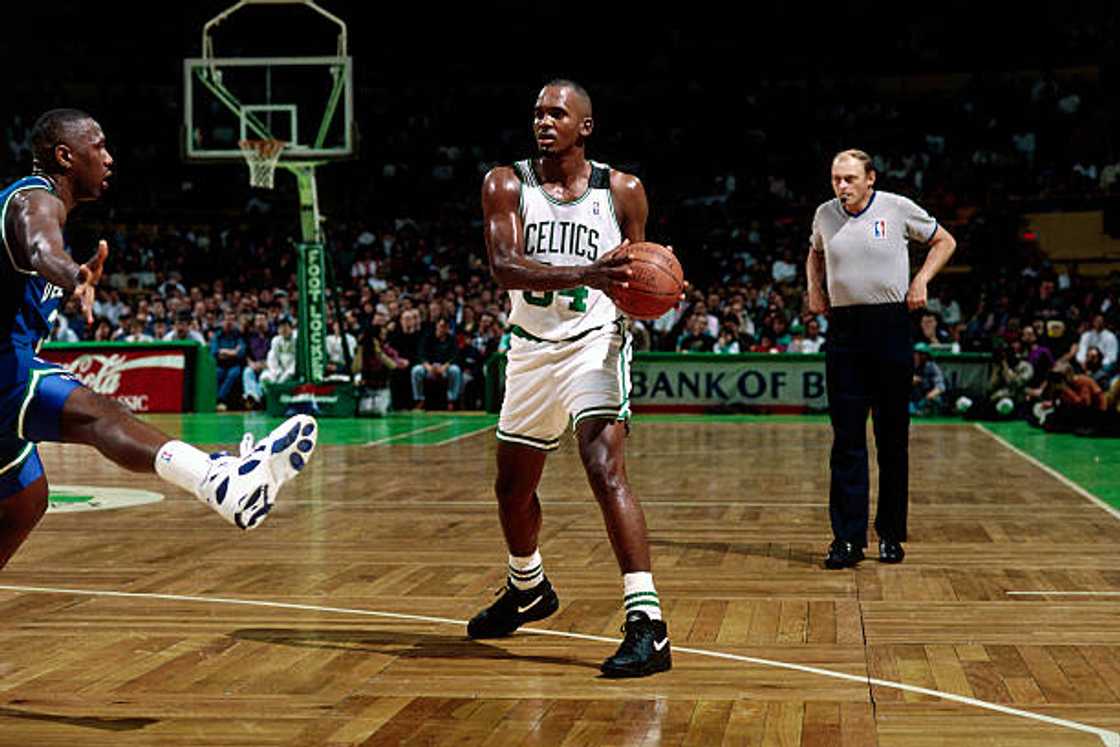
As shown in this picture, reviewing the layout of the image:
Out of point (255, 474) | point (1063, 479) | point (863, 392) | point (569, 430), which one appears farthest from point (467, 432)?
point (255, 474)

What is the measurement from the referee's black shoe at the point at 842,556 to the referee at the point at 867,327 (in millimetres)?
116

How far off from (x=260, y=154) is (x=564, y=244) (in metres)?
14.7

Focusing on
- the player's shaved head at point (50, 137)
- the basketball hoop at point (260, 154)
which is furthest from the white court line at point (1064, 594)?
the basketball hoop at point (260, 154)

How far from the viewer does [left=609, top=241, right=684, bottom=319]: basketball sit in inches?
207

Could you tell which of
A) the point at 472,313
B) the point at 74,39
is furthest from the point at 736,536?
the point at 74,39

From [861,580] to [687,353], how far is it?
1451cm

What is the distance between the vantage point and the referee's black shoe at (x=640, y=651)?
5.18 metres

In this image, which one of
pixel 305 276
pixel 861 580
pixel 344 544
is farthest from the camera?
pixel 305 276

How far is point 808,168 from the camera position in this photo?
3156 cm

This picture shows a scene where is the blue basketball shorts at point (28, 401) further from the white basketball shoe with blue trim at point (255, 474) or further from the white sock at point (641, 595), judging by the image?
the white sock at point (641, 595)

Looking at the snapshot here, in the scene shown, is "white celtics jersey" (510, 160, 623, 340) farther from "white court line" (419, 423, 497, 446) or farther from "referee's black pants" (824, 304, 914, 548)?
"white court line" (419, 423, 497, 446)

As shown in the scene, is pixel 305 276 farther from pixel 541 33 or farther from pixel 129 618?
pixel 541 33

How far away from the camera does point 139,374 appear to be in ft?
73.8

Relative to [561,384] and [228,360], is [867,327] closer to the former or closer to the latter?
[561,384]
